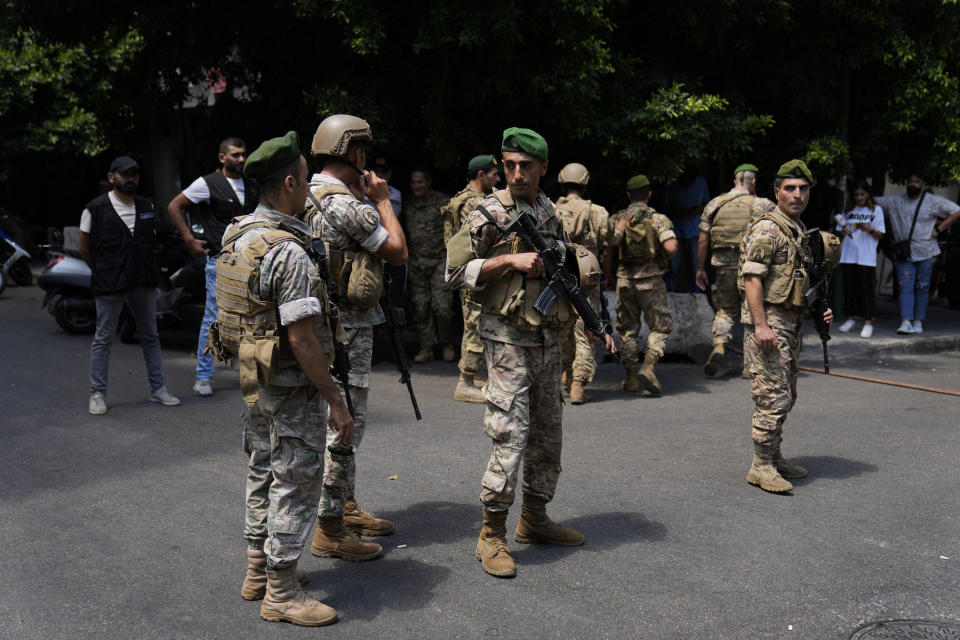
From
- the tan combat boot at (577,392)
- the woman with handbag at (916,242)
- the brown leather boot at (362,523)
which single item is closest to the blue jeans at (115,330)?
the brown leather boot at (362,523)

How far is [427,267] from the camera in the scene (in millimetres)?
9516

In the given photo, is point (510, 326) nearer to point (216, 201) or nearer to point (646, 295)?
point (216, 201)

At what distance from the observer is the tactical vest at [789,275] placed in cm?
545

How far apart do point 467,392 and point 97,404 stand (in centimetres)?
291

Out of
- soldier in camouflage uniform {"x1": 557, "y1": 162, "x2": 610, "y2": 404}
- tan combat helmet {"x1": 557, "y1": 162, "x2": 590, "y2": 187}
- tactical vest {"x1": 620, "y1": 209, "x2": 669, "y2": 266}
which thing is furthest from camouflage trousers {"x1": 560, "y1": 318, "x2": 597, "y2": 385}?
tan combat helmet {"x1": 557, "y1": 162, "x2": 590, "y2": 187}

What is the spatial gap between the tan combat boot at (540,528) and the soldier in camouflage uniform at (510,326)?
0.24 meters

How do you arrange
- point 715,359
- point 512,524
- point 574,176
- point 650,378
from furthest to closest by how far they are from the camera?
point 715,359
point 650,378
point 574,176
point 512,524

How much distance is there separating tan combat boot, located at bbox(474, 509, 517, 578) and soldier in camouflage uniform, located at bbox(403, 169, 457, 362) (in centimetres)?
528

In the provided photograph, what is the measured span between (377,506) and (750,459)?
8.42ft

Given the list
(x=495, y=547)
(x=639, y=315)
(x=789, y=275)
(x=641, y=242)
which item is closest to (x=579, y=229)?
(x=641, y=242)

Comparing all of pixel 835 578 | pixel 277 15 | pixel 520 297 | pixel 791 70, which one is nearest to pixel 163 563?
pixel 520 297

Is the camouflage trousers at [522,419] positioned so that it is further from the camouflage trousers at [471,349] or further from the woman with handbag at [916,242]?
the woman with handbag at [916,242]

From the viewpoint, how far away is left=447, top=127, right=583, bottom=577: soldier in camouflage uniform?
13.8ft

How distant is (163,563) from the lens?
423 cm
